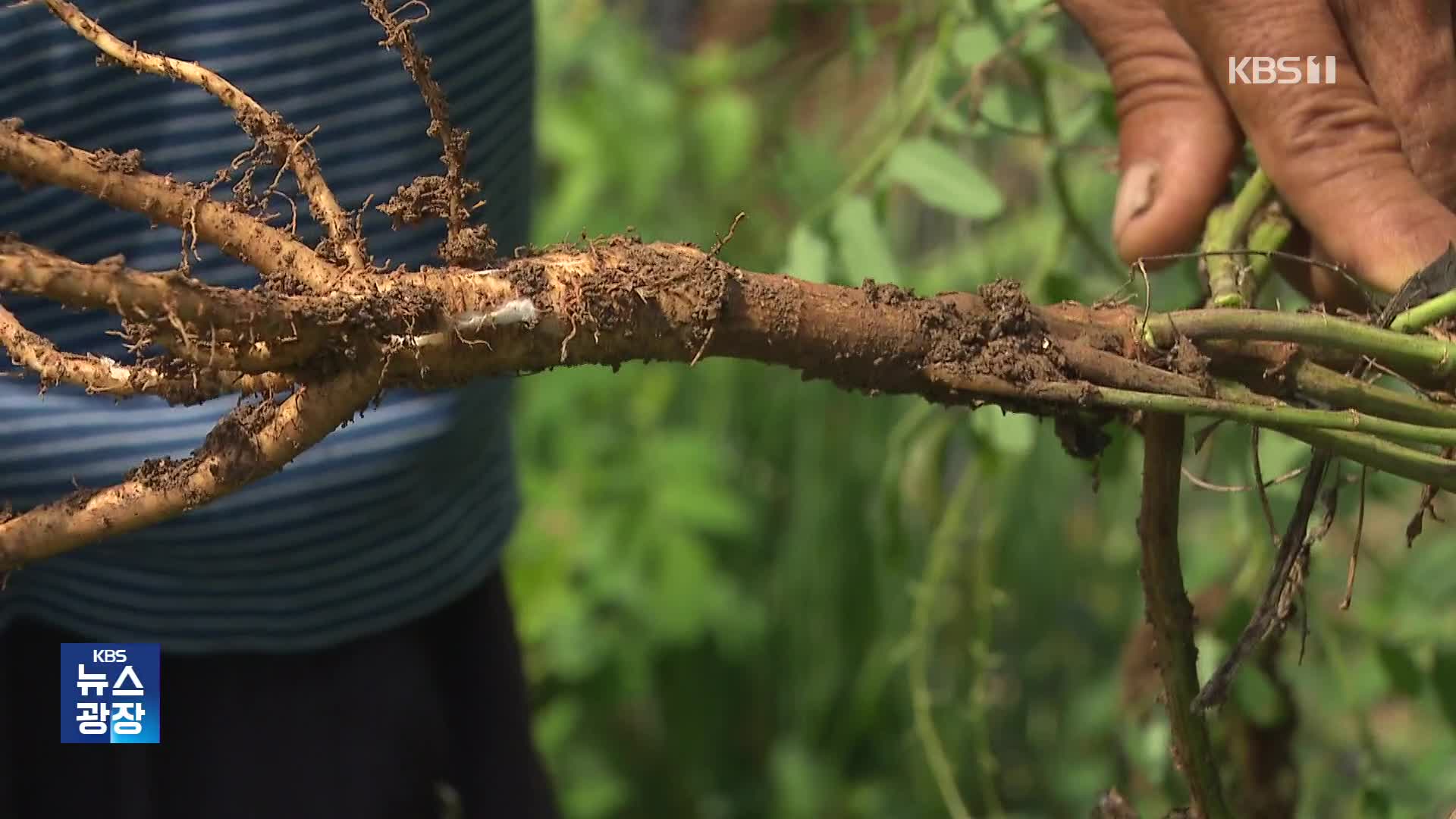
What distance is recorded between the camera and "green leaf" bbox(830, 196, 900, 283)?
1.06m

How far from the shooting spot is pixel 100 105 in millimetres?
795

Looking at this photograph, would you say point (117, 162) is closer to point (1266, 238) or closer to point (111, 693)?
point (111, 693)

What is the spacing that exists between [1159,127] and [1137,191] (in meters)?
0.04

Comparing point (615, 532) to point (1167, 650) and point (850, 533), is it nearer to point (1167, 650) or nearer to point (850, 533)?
point (850, 533)

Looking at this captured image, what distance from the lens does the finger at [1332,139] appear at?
741mm

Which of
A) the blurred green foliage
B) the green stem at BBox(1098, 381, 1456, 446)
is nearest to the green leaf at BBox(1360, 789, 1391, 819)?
the green stem at BBox(1098, 381, 1456, 446)

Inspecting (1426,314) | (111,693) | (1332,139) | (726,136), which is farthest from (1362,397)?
(726,136)

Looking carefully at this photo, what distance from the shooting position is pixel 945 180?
111 cm

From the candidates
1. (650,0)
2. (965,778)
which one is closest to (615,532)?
(965,778)

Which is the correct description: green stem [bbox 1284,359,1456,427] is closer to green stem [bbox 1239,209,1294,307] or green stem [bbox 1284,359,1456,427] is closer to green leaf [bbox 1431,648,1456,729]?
green stem [bbox 1239,209,1294,307]

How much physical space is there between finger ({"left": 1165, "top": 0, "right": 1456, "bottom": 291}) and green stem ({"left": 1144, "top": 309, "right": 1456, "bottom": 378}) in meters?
0.07

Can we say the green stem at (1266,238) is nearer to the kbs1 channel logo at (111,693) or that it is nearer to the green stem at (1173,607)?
the green stem at (1173,607)

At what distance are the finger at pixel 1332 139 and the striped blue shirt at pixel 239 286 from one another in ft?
1.59

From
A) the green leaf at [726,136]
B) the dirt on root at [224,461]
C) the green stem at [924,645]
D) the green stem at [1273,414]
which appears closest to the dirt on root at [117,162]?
the dirt on root at [224,461]
